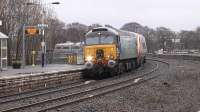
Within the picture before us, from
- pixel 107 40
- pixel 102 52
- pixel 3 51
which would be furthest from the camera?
pixel 3 51

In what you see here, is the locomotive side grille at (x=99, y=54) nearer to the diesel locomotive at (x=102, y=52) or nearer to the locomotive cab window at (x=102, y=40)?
the diesel locomotive at (x=102, y=52)

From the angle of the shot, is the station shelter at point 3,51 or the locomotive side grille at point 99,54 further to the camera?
the station shelter at point 3,51

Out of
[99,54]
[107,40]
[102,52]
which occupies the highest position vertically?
[107,40]

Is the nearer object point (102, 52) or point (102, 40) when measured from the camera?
point (102, 52)

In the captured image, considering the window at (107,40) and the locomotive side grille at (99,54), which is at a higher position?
the window at (107,40)

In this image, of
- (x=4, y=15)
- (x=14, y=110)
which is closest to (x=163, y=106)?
(x=14, y=110)

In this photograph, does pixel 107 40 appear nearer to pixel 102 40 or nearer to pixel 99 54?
pixel 102 40

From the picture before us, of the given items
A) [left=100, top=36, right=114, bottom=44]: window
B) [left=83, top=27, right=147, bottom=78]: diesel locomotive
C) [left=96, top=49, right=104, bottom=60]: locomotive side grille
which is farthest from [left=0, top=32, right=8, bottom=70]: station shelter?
[left=100, top=36, right=114, bottom=44]: window

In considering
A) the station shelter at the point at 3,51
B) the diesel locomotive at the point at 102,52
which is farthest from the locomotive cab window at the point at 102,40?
the station shelter at the point at 3,51

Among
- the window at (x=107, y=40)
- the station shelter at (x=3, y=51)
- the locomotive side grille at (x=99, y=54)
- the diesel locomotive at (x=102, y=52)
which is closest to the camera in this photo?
the diesel locomotive at (x=102, y=52)

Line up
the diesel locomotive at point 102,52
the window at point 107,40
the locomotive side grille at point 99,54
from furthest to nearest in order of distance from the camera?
the window at point 107,40 → the locomotive side grille at point 99,54 → the diesel locomotive at point 102,52

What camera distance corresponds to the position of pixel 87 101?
16.8 m

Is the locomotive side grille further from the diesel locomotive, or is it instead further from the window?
the window

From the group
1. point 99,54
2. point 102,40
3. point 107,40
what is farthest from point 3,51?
point 107,40
